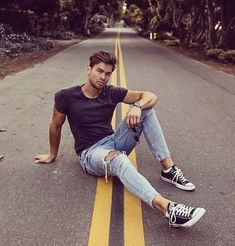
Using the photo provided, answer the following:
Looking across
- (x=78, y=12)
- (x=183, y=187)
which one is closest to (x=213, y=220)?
(x=183, y=187)

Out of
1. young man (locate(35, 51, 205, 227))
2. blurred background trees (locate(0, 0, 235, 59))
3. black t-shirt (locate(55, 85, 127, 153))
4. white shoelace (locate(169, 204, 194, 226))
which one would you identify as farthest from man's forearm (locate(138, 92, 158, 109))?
blurred background trees (locate(0, 0, 235, 59))

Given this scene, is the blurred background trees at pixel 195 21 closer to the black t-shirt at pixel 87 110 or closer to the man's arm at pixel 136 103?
the man's arm at pixel 136 103

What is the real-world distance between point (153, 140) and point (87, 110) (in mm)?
736

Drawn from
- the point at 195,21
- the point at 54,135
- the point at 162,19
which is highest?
the point at 54,135

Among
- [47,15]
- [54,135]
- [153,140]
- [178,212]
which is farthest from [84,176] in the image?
[47,15]

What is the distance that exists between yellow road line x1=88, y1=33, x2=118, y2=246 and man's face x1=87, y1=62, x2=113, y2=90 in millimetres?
990

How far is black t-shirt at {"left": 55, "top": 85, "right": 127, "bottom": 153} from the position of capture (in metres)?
4.32

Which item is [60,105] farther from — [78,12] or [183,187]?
[78,12]

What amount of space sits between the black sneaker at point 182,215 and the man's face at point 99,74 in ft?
4.74

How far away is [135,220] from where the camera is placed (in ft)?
11.5

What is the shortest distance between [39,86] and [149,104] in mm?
7367

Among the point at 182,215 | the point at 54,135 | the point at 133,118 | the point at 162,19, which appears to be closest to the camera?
the point at 182,215

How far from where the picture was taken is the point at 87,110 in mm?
4344

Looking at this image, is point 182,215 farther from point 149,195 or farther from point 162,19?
point 162,19
